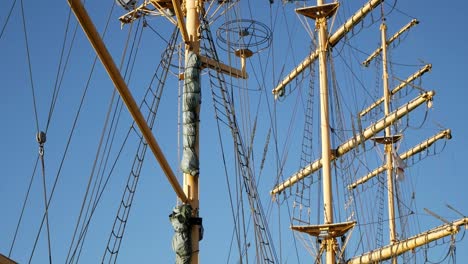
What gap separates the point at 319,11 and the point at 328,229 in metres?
8.31

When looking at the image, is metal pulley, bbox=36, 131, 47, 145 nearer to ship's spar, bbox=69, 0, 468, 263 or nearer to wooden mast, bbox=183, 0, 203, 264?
ship's spar, bbox=69, 0, 468, 263

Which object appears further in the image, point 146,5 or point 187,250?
point 146,5

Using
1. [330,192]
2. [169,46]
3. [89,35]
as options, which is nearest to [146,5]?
[169,46]

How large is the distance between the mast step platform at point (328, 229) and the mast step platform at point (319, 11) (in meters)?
8.05

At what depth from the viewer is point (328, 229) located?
25.5m

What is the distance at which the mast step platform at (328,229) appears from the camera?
2530 cm

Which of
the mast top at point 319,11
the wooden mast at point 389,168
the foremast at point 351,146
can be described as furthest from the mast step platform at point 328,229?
the wooden mast at point 389,168

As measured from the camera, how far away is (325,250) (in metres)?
26.0

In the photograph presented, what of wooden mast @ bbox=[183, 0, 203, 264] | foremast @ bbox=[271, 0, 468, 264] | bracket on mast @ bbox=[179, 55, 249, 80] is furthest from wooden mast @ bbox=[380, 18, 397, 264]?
wooden mast @ bbox=[183, 0, 203, 264]

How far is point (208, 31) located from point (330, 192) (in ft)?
39.7

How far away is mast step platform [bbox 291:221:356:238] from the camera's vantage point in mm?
25297

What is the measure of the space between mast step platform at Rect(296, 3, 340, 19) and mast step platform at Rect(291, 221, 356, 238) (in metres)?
8.05

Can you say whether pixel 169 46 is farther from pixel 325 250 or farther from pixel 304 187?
pixel 304 187

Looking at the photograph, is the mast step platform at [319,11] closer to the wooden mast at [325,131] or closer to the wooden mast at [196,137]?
the wooden mast at [325,131]
